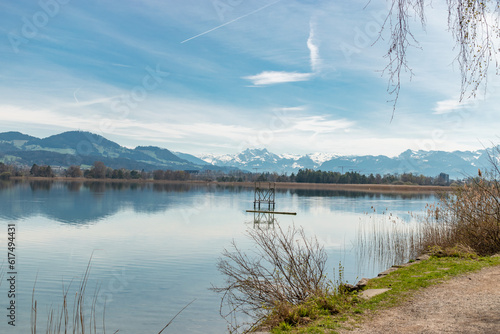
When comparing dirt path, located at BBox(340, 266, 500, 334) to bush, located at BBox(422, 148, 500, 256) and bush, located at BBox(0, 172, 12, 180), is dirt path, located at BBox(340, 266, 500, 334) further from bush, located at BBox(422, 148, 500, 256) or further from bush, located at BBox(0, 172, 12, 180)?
bush, located at BBox(0, 172, 12, 180)

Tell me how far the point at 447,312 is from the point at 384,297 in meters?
1.35

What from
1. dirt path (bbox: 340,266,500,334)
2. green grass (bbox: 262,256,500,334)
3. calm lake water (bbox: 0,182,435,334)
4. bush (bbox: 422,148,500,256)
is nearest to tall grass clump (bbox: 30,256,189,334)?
calm lake water (bbox: 0,182,435,334)

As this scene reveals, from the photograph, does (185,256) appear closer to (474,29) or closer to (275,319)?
(275,319)

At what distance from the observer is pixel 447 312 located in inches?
263

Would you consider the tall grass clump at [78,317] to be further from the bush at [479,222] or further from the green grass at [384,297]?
the bush at [479,222]

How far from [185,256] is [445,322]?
1586cm

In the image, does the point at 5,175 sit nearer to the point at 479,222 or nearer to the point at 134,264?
the point at 134,264

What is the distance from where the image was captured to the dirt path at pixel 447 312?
19.4 ft

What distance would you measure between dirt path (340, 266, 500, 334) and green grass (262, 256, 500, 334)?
11.1 inches

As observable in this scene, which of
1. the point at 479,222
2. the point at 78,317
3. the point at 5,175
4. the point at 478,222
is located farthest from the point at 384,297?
the point at 5,175

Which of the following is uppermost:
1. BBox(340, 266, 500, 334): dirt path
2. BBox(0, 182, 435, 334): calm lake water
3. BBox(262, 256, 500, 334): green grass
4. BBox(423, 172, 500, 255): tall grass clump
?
BBox(423, 172, 500, 255): tall grass clump

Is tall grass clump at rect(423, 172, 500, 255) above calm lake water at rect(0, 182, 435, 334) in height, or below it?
above

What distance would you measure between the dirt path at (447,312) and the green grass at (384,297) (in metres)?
0.28

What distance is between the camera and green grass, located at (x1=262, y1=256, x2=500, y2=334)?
659 cm
